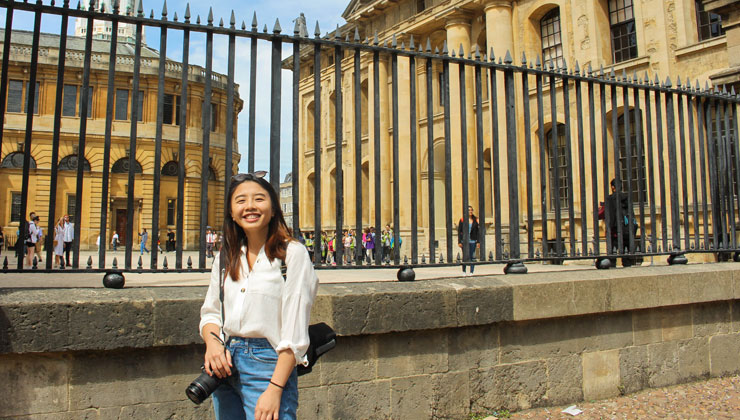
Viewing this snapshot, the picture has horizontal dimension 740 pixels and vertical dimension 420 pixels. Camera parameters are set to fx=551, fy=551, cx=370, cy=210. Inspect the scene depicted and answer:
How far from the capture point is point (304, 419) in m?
3.63

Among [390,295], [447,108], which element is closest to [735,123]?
[447,108]

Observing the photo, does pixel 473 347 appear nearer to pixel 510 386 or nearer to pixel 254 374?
pixel 510 386

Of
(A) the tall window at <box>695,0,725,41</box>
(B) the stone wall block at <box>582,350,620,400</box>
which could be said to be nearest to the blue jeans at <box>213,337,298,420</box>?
(B) the stone wall block at <box>582,350,620,400</box>

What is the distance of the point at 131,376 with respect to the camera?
326cm

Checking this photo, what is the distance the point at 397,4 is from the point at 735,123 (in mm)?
21536

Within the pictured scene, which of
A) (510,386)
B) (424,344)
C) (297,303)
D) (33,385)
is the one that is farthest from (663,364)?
(33,385)

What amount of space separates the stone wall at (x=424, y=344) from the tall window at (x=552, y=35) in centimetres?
1654

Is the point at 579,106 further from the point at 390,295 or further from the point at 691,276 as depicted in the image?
the point at 390,295

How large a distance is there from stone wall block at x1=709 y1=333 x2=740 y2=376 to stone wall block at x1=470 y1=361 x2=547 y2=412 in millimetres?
2171

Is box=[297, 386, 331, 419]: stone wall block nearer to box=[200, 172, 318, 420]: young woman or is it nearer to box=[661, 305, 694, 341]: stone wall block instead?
box=[200, 172, 318, 420]: young woman

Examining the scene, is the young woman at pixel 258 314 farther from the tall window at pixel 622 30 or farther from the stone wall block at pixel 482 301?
the tall window at pixel 622 30

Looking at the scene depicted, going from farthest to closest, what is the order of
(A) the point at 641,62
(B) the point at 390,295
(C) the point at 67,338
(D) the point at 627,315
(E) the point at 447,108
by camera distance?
1. (A) the point at 641,62
2. (D) the point at 627,315
3. (E) the point at 447,108
4. (B) the point at 390,295
5. (C) the point at 67,338

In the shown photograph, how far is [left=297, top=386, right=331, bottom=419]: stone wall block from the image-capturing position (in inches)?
143

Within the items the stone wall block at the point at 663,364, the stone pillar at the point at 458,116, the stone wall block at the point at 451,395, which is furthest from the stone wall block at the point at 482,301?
the stone pillar at the point at 458,116
